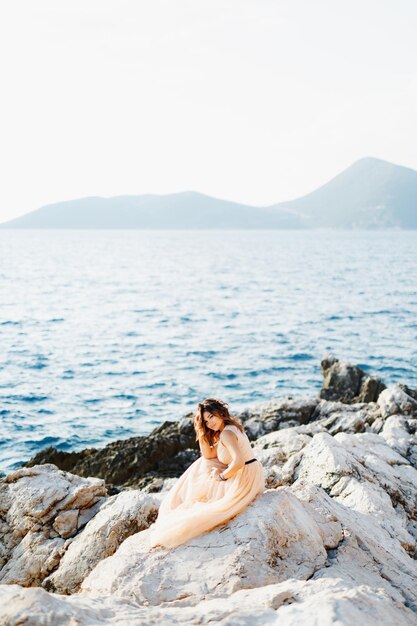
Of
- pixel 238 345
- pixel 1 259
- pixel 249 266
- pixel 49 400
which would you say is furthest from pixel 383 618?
pixel 1 259

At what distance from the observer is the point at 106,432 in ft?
81.8

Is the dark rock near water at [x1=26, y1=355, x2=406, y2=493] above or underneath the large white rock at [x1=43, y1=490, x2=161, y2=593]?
underneath

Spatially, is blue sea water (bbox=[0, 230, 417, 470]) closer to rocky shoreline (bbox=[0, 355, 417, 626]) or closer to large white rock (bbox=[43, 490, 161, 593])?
rocky shoreline (bbox=[0, 355, 417, 626])

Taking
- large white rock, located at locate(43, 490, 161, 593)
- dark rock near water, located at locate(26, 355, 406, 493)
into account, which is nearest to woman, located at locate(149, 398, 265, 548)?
large white rock, located at locate(43, 490, 161, 593)

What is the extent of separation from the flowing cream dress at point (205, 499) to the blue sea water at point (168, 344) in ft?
46.2

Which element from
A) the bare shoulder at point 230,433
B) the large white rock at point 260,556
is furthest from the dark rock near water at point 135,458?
the bare shoulder at point 230,433

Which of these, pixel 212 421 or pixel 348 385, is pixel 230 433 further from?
pixel 348 385

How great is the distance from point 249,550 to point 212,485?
1.30 metres

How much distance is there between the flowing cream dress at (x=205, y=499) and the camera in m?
8.34

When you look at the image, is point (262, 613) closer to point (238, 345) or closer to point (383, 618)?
point (383, 618)

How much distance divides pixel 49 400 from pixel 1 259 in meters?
107

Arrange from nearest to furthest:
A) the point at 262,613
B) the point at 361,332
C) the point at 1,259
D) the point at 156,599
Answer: the point at 262,613, the point at 156,599, the point at 361,332, the point at 1,259

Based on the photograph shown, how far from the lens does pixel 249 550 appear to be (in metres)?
7.91

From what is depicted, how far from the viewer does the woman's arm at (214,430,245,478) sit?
29.1 ft
